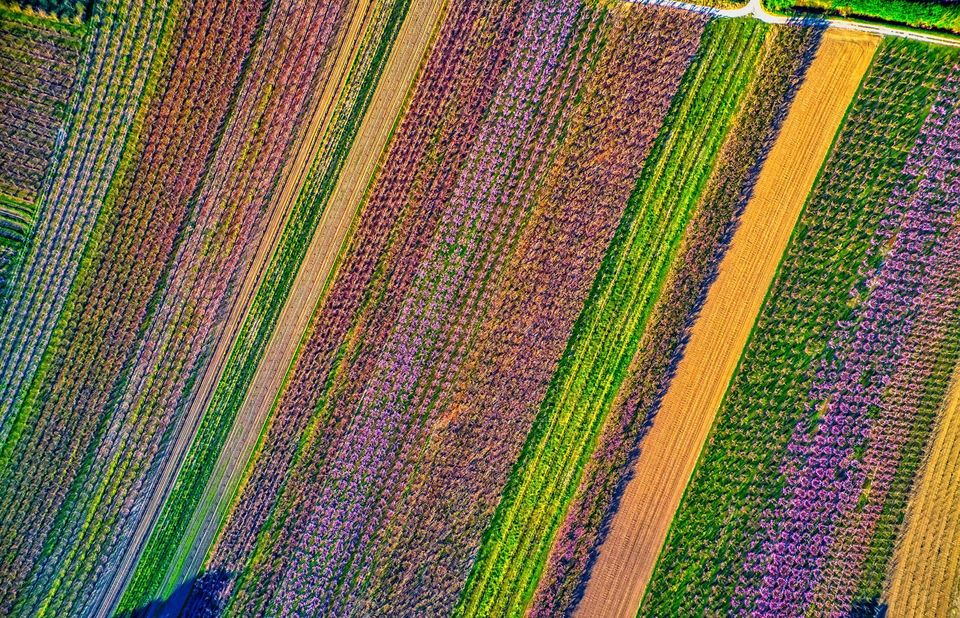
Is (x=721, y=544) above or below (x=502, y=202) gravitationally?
below

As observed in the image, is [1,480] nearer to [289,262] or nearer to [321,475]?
[321,475]

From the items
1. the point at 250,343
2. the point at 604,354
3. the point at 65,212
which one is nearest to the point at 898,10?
the point at 604,354

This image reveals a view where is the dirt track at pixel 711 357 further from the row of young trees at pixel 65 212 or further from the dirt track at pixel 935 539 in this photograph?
the row of young trees at pixel 65 212

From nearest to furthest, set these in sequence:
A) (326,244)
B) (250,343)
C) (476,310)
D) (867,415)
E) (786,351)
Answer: (867,415)
(786,351)
(476,310)
(250,343)
(326,244)

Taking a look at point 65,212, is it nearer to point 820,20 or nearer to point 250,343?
point 250,343

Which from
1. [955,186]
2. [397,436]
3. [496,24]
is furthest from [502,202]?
[955,186]

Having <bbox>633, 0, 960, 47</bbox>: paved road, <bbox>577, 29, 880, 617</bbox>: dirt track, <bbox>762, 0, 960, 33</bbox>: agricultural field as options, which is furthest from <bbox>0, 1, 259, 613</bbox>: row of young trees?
<bbox>762, 0, 960, 33</bbox>: agricultural field
